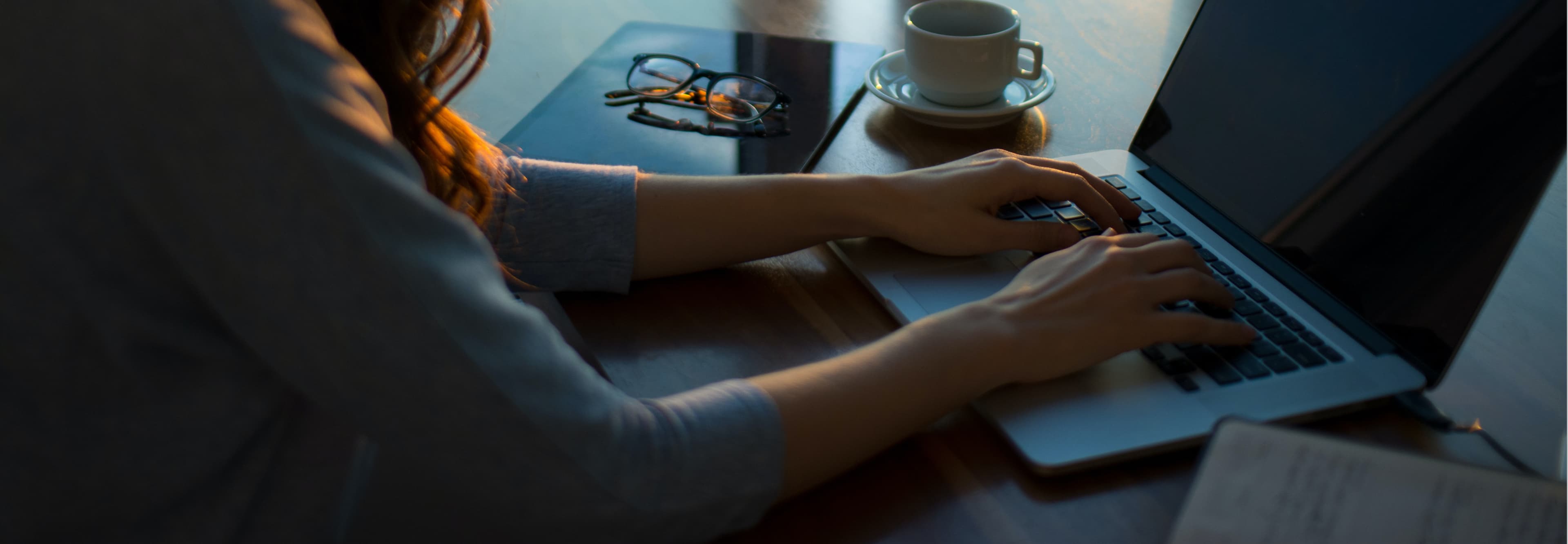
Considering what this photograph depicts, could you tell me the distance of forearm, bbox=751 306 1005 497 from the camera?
531 millimetres

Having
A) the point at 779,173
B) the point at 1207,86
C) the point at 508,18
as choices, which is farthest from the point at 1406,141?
the point at 508,18

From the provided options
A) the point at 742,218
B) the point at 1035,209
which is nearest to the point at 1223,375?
the point at 1035,209

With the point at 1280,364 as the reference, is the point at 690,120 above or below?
below

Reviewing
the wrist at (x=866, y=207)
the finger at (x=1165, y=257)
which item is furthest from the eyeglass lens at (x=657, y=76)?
the finger at (x=1165, y=257)

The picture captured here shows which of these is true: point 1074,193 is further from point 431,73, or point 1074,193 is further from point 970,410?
point 431,73

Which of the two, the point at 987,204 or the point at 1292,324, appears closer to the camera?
the point at 1292,324

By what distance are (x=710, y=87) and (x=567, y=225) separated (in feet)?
1.08

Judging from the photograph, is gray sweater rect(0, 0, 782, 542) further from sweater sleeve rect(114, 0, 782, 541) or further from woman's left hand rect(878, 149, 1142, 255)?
woman's left hand rect(878, 149, 1142, 255)

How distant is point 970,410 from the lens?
60 centimetres

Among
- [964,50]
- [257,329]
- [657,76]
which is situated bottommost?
[657,76]

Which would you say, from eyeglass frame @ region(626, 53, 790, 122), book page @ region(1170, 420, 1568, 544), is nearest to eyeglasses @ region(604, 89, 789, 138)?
eyeglass frame @ region(626, 53, 790, 122)

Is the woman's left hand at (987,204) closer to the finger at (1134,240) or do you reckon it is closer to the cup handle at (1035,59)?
the finger at (1134,240)

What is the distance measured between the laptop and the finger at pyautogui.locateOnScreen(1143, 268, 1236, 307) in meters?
0.01

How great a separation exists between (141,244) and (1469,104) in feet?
2.38
